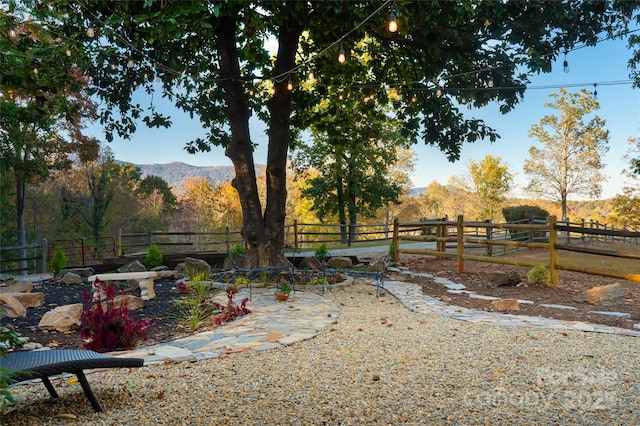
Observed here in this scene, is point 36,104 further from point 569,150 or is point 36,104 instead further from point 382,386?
point 569,150

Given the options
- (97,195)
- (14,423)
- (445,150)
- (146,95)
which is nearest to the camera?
(14,423)

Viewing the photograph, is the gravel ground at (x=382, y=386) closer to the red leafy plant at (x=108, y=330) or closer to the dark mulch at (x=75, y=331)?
the red leafy plant at (x=108, y=330)

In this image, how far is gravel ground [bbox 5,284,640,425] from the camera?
8.98 feet

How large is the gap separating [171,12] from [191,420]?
17.6 ft

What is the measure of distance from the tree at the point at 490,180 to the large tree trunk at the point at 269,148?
2064cm

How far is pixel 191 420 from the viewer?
2646 mm

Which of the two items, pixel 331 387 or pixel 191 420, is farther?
pixel 331 387

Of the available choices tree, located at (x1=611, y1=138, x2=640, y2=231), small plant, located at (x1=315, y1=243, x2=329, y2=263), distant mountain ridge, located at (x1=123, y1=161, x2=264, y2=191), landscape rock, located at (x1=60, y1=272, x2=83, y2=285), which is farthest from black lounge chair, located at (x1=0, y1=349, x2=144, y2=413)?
distant mountain ridge, located at (x1=123, y1=161, x2=264, y2=191)

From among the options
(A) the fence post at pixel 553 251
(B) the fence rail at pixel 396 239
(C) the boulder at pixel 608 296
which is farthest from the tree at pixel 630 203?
(C) the boulder at pixel 608 296

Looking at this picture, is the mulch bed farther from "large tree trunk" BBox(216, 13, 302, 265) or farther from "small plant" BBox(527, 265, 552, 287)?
"large tree trunk" BBox(216, 13, 302, 265)

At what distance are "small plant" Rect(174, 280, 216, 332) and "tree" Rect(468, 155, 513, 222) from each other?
2283 cm

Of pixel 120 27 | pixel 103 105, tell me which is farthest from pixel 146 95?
pixel 120 27

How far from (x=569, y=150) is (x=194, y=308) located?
2404 centimetres

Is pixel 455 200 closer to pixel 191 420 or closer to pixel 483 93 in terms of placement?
pixel 483 93
